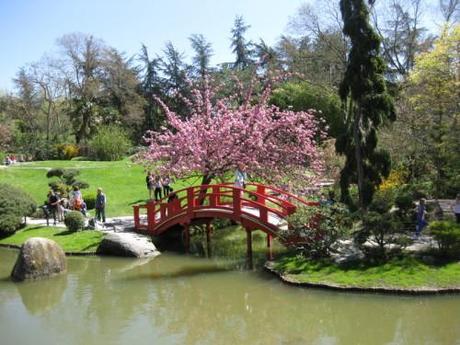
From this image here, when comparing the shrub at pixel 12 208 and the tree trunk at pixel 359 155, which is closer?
the tree trunk at pixel 359 155

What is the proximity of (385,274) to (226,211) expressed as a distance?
6.89 metres

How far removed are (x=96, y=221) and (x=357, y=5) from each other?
14951 mm

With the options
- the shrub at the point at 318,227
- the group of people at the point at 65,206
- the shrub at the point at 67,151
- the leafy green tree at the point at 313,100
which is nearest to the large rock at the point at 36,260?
the group of people at the point at 65,206

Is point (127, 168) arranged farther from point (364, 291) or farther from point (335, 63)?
point (364, 291)

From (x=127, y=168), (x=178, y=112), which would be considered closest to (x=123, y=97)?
(x=178, y=112)

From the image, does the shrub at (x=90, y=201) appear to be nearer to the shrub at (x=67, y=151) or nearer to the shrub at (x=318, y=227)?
the shrub at (x=318, y=227)

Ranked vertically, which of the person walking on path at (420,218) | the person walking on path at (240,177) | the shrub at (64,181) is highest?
the shrub at (64,181)

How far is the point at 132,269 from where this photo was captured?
1969 centimetres

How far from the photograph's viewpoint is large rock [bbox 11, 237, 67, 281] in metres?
18.1

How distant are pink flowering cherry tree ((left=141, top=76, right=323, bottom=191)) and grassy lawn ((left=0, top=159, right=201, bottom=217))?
6.92 metres

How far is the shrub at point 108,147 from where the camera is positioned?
45969 mm

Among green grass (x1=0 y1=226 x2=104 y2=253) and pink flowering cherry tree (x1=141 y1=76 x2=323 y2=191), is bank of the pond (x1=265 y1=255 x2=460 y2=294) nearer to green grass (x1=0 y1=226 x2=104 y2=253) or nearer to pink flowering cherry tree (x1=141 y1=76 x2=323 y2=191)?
pink flowering cherry tree (x1=141 y1=76 x2=323 y2=191)

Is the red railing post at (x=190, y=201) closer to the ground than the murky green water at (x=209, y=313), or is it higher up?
higher up

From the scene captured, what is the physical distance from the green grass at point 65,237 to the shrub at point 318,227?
8.94 metres
